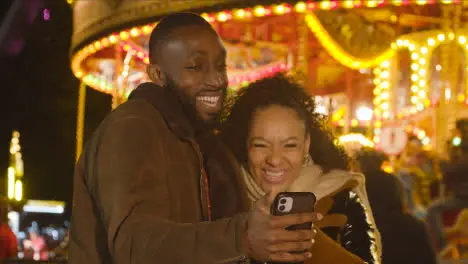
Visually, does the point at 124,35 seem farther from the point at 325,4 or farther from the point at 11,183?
the point at 11,183

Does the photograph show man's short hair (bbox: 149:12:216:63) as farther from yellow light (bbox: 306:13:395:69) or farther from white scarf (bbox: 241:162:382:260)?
yellow light (bbox: 306:13:395:69)

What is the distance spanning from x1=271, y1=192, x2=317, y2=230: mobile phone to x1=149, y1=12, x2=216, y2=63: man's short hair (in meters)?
0.83

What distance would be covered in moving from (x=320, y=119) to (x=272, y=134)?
1.86 feet

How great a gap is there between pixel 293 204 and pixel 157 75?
0.86 m

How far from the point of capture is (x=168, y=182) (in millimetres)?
2242

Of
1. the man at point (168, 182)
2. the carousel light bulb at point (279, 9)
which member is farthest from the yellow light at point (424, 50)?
the man at point (168, 182)

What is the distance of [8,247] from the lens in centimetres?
926

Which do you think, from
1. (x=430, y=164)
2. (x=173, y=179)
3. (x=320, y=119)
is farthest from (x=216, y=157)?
(x=430, y=164)

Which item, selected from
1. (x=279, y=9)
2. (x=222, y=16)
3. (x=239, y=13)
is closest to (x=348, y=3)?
(x=279, y=9)

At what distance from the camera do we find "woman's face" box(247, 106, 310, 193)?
10.1ft

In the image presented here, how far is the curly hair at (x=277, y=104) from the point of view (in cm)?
324

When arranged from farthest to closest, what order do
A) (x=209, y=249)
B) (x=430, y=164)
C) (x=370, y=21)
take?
(x=370, y=21) → (x=430, y=164) → (x=209, y=249)

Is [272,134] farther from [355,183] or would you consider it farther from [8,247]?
[8,247]

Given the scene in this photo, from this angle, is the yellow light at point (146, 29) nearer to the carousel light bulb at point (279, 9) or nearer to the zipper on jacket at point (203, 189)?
the carousel light bulb at point (279, 9)
